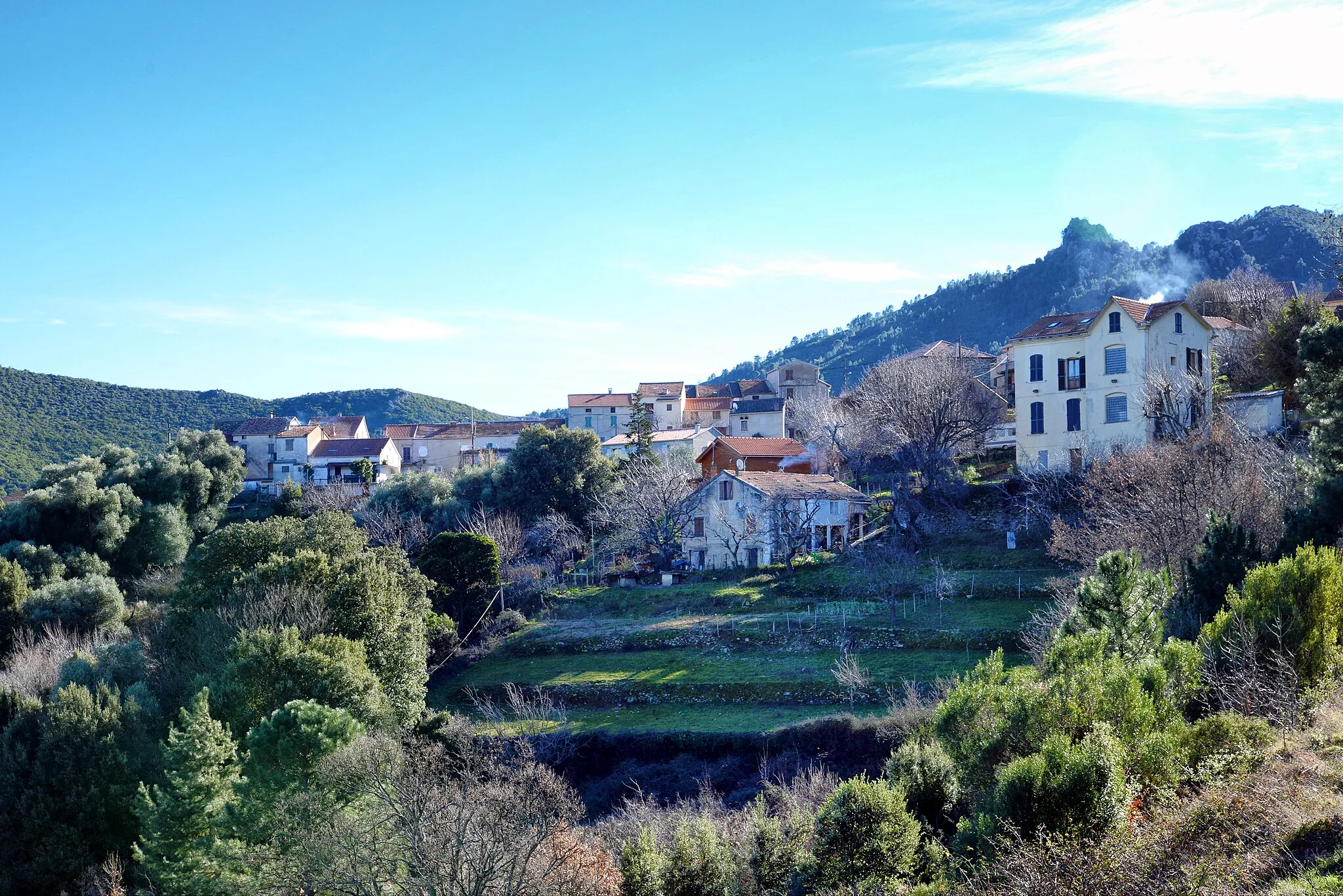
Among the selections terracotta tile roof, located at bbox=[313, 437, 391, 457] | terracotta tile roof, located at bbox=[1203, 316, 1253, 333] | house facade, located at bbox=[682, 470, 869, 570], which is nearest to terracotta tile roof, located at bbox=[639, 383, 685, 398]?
terracotta tile roof, located at bbox=[313, 437, 391, 457]

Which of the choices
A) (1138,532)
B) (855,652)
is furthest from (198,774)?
(1138,532)

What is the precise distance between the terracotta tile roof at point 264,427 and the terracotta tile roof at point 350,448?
3.61m

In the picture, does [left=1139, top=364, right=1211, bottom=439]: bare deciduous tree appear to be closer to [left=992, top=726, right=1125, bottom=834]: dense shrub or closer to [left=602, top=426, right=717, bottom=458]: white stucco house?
[left=992, top=726, right=1125, bottom=834]: dense shrub

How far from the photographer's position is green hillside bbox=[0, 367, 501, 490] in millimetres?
77500

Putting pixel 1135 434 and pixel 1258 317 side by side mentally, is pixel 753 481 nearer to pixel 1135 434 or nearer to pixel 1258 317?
pixel 1135 434

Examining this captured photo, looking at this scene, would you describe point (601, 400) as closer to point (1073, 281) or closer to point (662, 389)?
point (662, 389)

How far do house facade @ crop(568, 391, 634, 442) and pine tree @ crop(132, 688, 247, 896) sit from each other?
61.0m

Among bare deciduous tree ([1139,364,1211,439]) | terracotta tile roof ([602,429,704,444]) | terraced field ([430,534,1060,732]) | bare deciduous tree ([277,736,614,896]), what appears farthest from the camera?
terracotta tile roof ([602,429,704,444])

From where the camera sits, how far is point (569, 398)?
85.2 m

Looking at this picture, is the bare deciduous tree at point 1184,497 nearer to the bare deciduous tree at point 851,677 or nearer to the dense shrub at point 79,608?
the bare deciduous tree at point 851,677

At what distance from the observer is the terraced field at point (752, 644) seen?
2997cm

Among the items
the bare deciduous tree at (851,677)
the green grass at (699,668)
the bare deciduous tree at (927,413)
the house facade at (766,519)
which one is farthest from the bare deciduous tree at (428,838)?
the bare deciduous tree at (927,413)

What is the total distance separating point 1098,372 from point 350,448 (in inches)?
2075

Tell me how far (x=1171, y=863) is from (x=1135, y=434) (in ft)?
108
